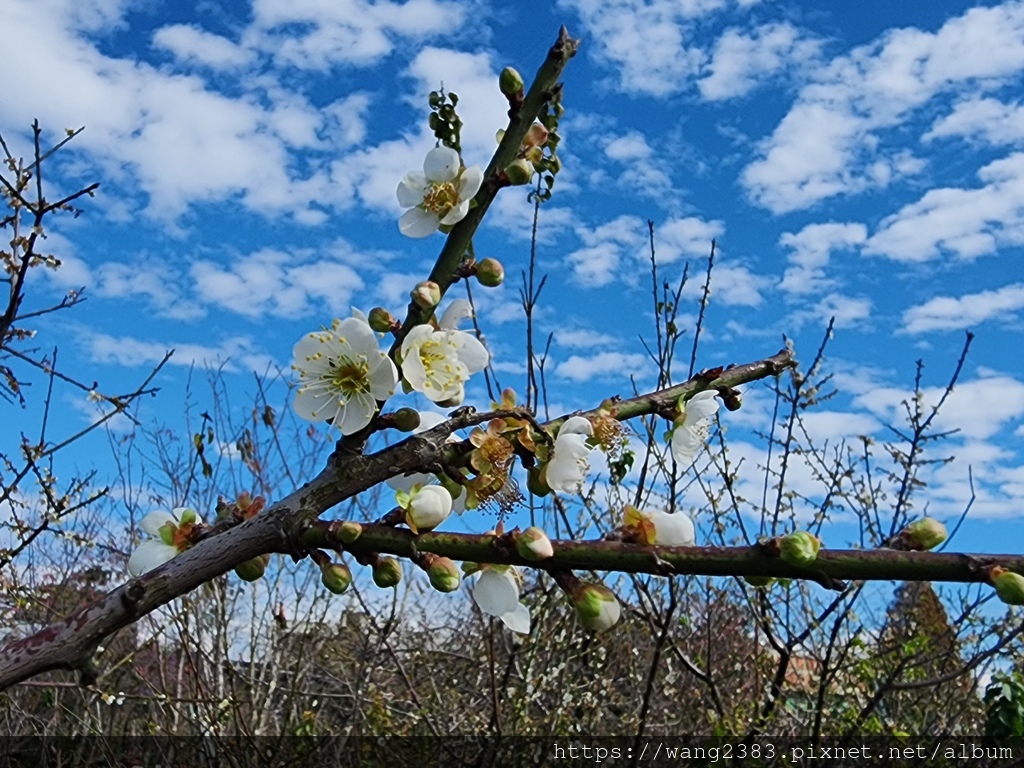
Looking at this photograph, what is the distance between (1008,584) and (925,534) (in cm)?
14

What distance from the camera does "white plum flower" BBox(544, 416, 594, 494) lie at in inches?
51.1

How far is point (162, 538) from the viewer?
135cm

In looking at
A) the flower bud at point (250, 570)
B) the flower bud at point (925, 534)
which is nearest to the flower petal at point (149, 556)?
the flower bud at point (250, 570)

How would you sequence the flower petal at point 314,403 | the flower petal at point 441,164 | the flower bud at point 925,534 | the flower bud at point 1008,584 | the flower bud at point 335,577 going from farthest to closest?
the flower petal at point 441,164 < the flower petal at point 314,403 < the flower bud at point 335,577 < the flower bud at point 925,534 < the flower bud at point 1008,584

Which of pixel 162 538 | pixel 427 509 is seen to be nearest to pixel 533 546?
pixel 427 509

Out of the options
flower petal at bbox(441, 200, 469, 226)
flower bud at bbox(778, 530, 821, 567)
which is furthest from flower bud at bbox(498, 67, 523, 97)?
flower bud at bbox(778, 530, 821, 567)

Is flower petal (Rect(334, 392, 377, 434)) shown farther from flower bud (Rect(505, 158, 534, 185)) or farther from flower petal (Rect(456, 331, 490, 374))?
flower bud (Rect(505, 158, 534, 185))

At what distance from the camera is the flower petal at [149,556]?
132 cm

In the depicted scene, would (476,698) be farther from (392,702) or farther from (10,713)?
(10,713)

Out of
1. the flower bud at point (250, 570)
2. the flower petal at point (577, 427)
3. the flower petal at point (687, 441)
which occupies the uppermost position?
the flower petal at point (687, 441)

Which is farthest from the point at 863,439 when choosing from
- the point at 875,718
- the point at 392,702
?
the point at 392,702

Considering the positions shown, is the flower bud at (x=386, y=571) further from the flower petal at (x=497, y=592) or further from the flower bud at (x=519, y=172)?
the flower bud at (x=519, y=172)

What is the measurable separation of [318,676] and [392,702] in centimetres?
155

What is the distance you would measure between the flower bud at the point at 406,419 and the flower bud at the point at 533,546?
297mm
